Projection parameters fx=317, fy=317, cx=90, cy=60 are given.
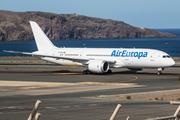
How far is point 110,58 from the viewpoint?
51.3 metres

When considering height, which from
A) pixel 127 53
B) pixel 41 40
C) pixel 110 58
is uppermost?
pixel 41 40

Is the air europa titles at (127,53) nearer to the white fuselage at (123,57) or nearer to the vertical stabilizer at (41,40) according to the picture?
the white fuselage at (123,57)

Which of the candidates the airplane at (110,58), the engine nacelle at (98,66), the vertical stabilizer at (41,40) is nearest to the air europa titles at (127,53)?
the airplane at (110,58)

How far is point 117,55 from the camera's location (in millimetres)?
50906

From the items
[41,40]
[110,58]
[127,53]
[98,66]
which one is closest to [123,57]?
[127,53]

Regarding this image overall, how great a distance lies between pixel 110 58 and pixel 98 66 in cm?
342

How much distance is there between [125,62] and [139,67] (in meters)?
2.36

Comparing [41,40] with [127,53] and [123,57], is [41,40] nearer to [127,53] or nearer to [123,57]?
[123,57]

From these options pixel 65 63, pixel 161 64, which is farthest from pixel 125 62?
pixel 65 63

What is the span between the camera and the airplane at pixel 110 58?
48562 mm

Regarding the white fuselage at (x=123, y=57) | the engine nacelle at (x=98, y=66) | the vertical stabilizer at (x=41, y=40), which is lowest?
the engine nacelle at (x=98, y=66)

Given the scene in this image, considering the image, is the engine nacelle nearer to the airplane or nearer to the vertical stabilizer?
the airplane

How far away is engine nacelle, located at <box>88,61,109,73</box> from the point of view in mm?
48666

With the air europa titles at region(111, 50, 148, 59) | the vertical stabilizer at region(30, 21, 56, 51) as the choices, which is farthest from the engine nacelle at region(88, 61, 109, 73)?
the vertical stabilizer at region(30, 21, 56, 51)
